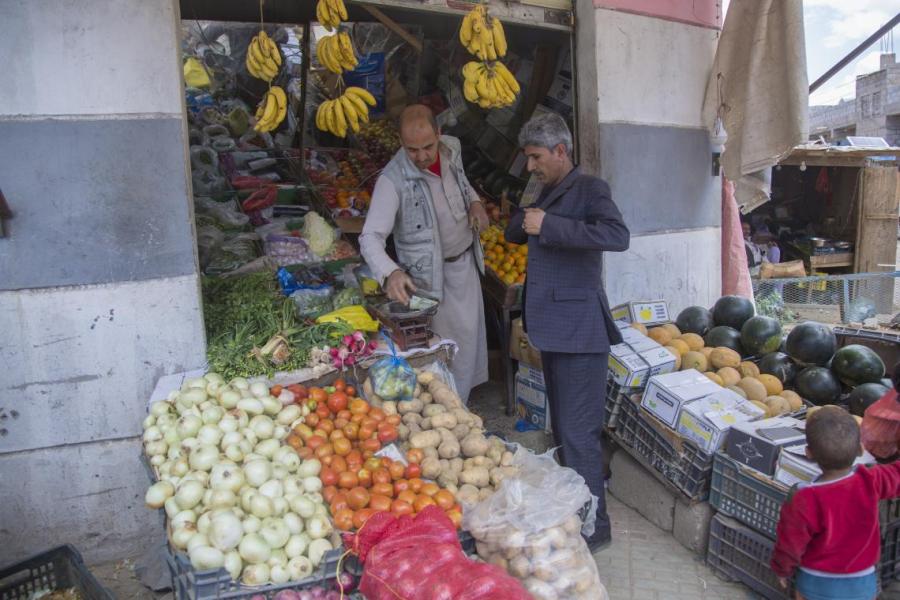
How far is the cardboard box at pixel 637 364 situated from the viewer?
3.88m

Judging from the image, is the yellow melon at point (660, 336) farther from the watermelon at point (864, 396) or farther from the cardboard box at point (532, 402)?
the watermelon at point (864, 396)

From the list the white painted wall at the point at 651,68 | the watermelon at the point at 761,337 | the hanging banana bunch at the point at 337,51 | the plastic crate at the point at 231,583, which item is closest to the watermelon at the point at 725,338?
the watermelon at the point at 761,337

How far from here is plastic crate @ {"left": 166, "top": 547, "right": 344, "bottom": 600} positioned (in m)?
2.08

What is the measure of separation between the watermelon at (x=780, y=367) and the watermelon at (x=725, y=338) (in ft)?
0.73

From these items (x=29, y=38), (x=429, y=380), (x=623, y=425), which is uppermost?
(x=29, y=38)

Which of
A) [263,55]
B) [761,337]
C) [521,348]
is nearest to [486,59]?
[263,55]

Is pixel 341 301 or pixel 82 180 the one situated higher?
pixel 82 180

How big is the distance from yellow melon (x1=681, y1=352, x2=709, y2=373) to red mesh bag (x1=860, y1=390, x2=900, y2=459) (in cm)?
119

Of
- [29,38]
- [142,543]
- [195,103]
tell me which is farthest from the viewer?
[195,103]

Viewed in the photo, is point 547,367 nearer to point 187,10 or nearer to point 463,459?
point 463,459

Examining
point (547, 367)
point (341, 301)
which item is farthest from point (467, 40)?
point (547, 367)

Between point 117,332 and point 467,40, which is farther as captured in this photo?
point 467,40

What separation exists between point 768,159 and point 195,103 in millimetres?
6000

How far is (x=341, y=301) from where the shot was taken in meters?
4.12
